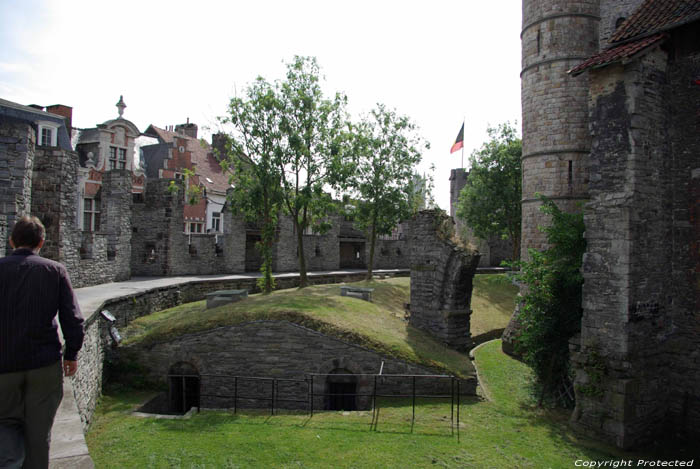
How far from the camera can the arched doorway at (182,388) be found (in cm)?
1249

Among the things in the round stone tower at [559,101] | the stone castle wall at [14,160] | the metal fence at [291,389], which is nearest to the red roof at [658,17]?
the round stone tower at [559,101]

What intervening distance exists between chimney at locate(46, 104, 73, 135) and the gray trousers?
97.3 ft

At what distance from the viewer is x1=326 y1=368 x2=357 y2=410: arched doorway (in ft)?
39.6

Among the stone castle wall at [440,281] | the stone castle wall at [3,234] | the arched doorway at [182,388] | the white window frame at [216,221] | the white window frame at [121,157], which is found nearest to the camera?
the stone castle wall at [3,234]

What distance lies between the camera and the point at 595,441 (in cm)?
943

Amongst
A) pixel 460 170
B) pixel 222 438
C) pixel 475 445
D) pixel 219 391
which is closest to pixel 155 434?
pixel 222 438

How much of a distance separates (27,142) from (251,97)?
332 inches

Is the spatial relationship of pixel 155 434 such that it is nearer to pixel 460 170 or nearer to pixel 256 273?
pixel 256 273

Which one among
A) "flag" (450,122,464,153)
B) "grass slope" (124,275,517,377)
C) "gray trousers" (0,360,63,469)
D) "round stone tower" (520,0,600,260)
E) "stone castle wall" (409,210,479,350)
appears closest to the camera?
"gray trousers" (0,360,63,469)

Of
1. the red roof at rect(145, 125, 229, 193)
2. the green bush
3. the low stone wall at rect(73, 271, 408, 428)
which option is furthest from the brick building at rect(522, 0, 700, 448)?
the red roof at rect(145, 125, 229, 193)

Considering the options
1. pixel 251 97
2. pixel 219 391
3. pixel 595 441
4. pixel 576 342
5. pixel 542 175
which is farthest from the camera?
pixel 251 97

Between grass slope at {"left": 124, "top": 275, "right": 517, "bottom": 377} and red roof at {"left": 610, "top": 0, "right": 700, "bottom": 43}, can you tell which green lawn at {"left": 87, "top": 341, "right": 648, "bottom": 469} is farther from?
red roof at {"left": 610, "top": 0, "right": 700, "bottom": 43}

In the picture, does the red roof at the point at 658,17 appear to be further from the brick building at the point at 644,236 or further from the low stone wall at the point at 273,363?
the low stone wall at the point at 273,363

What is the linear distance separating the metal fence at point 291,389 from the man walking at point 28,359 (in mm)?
7846
